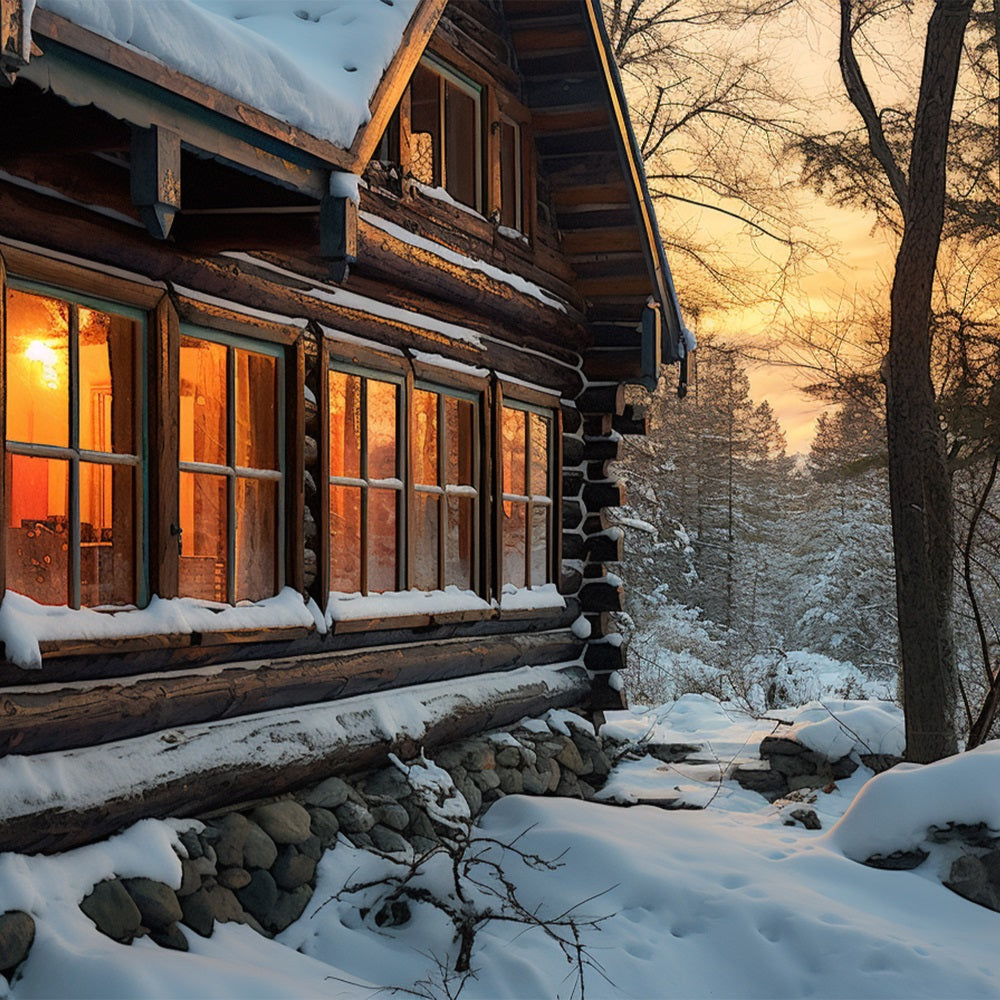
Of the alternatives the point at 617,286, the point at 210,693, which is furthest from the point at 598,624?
the point at 210,693

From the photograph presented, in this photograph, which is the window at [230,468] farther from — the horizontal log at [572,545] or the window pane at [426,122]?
the horizontal log at [572,545]

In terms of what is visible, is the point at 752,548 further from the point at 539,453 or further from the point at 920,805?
the point at 920,805

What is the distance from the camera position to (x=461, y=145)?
10.1 m

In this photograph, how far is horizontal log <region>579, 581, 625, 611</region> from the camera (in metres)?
11.8

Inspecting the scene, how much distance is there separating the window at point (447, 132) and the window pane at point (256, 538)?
297 centimetres

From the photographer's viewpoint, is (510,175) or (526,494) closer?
(510,175)

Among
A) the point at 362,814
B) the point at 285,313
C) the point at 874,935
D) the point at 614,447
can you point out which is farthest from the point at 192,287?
the point at 614,447

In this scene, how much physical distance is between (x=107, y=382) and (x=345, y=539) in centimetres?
229

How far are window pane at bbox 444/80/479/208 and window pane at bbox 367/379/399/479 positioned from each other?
1960 millimetres

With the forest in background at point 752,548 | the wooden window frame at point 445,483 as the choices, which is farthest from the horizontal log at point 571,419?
the forest in background at point 752,548

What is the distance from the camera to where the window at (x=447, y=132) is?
9.48m

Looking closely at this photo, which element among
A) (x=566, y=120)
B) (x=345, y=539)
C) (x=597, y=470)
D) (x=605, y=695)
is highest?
(x=566, y=120)

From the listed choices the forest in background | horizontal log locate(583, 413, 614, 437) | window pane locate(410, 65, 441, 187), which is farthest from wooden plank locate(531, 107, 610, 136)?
the forest in background

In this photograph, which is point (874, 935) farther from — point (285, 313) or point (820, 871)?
point (285, 313)
